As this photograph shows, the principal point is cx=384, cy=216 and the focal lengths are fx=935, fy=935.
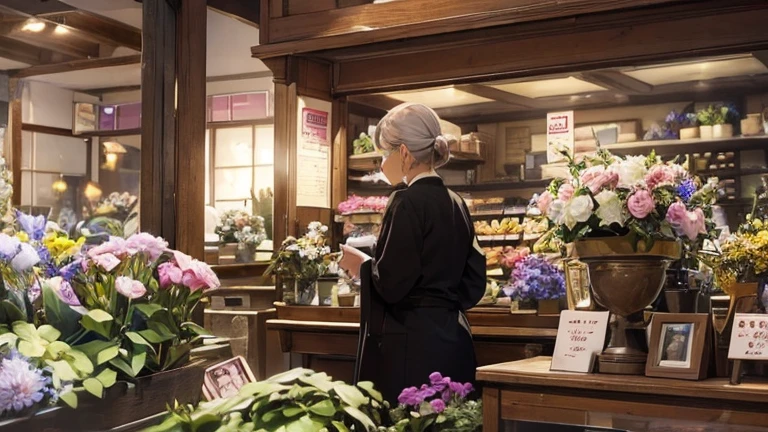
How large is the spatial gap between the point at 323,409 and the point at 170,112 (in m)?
1.70

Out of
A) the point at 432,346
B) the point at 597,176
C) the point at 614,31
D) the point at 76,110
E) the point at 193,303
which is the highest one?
the point at 614,31

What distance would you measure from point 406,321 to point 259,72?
13.4 ft

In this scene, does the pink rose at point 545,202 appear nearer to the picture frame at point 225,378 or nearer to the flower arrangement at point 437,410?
the flower arrangement at point 437,410

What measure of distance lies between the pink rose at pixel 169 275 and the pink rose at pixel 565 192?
0.95 m

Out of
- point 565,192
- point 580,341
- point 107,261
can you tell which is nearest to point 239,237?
point 565,192

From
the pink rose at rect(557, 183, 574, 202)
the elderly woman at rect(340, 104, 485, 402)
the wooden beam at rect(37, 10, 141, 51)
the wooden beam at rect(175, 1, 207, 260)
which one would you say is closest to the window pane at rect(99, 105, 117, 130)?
the wooden beam at rect(37, 10, 141, 51)

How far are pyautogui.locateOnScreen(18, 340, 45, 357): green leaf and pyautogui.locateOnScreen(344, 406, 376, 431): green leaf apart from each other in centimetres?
51

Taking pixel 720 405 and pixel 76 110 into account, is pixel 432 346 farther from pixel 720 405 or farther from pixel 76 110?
pixel 76 110

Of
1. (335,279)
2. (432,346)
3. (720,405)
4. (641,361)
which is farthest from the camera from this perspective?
(335,279)

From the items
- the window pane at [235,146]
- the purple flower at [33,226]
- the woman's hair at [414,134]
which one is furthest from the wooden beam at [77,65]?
the window pane at [235,146]

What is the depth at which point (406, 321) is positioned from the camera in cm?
314

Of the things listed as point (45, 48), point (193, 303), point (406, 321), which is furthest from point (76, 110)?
point (193, 303)

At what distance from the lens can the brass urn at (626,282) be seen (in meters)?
2.12

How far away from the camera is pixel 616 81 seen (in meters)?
5.50
